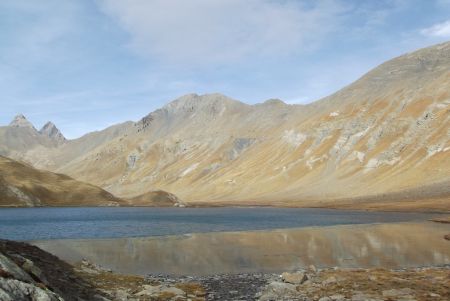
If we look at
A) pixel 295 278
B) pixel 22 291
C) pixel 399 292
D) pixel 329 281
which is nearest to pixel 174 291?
pixel 295 278

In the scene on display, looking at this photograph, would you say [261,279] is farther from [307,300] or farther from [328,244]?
[328,244]

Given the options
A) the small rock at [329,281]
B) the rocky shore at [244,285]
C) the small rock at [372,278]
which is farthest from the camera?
the small rock at [372,278]

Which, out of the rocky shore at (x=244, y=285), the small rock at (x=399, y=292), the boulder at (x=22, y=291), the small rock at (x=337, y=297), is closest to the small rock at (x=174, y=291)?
the rocky shore at (x=244, y=285)

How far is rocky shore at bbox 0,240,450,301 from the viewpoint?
31.4 metres

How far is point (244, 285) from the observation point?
38.9 metres

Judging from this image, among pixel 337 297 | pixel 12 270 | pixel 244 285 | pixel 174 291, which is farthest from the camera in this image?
pixel 244 285

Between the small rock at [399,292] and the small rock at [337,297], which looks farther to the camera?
the small rock at [399,292]

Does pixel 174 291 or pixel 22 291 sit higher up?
pixel 22 291

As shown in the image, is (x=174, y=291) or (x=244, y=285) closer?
(x=174, y=291)

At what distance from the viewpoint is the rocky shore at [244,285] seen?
3139 centimetres

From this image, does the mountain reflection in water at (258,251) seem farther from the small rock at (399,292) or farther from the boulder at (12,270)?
the boulder at (12,270)

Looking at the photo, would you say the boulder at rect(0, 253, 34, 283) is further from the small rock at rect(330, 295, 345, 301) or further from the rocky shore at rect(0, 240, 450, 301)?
the small rock at rect(330, 295, 345, 301)

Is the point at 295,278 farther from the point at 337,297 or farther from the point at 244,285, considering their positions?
the point at 337,297

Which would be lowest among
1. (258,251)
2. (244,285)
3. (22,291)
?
(258,251)
